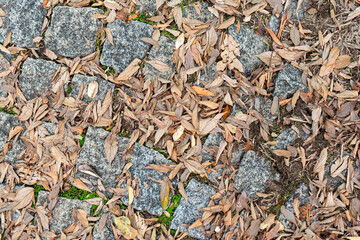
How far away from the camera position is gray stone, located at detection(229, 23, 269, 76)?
2.41 m

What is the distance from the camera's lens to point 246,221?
7.78 ft

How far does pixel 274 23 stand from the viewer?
2445 mm

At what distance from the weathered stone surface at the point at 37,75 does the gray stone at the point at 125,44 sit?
463mm

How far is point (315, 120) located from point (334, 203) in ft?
2.26

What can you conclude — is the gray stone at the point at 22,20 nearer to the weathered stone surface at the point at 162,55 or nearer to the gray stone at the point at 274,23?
the weathered stone surface at the point at 162,55

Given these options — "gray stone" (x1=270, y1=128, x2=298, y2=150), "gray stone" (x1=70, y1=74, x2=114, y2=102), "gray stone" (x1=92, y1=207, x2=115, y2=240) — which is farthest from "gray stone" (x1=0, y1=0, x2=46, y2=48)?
"gray stone" (x1=270, y1=128, x2=298, y2=150)

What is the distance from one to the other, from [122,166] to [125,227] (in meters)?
0.48

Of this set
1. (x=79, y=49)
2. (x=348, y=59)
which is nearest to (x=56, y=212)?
(x=79, y=49)

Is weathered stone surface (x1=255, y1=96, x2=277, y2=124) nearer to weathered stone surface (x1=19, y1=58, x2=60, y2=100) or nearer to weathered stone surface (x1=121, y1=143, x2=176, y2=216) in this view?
weathered stone surface (x1=121, y1=143, x2=176, y2=216)

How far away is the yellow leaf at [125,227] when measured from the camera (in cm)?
232

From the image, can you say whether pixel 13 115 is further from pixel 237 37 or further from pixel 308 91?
pixel 308 91

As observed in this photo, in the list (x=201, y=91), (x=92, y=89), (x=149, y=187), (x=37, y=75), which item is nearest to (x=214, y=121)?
(x=201, y=91)

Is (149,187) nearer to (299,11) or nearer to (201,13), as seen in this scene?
(201,13)

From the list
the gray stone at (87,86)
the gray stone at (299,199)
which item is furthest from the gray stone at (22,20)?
the gray stone at (299,199)
